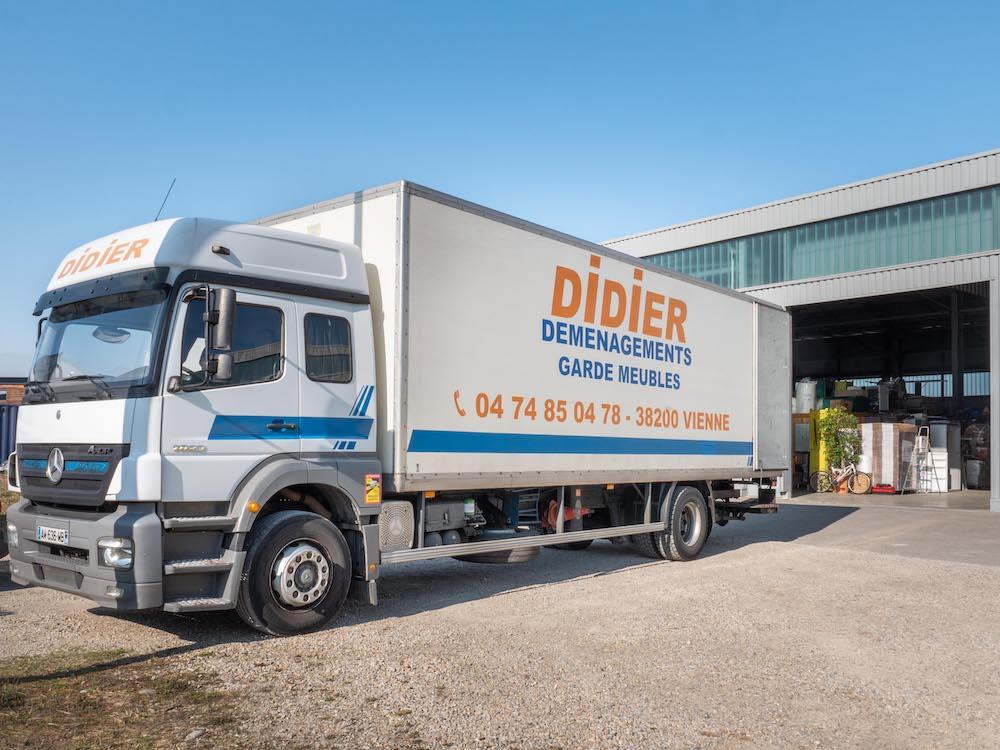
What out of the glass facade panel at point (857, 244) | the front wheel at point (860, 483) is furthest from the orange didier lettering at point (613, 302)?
the front wheel at point (860, 483)

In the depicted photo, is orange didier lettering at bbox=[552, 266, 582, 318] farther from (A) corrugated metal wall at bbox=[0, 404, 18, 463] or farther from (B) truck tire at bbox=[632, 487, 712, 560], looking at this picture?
(A) corrugated metal wall at bbox=[0, 404, 18, 463]

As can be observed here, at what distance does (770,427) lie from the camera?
13.3m

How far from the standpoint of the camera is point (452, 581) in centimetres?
971

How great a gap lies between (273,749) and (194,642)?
250 centimetres

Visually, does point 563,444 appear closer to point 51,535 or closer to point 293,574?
point 293,574

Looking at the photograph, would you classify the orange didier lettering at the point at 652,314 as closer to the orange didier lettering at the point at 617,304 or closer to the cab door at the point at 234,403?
the orange didier lettering at the point at 617,304

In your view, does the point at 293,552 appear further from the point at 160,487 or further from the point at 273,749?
the point at 273,749

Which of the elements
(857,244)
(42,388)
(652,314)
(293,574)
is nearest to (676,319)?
(652,314)

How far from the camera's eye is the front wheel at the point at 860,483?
26031 mm

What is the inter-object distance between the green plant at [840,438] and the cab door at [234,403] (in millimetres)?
22873

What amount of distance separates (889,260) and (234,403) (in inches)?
862

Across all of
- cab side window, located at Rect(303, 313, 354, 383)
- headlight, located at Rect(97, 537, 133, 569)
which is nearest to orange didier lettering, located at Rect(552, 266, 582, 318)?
cab side window, located at Rect(303, 313, 354, 383)

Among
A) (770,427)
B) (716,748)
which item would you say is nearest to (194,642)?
(716,748)

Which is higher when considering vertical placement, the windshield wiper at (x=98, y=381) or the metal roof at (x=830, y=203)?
the metal roof at (x=830, y=203)
